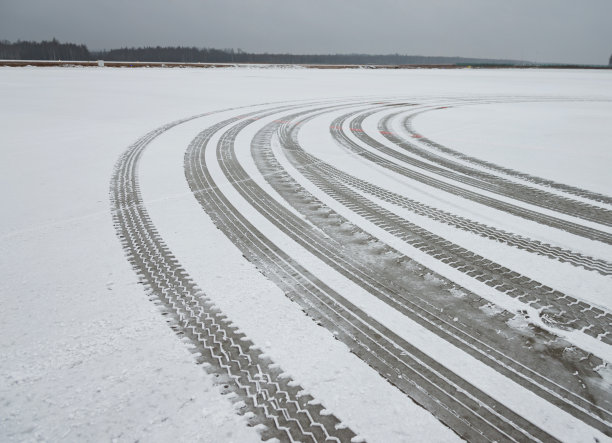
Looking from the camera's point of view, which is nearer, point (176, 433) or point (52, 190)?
point (176, 433)

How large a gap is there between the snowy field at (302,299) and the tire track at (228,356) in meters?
0.01

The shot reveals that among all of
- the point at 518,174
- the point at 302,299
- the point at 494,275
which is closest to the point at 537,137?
the point at 518,174

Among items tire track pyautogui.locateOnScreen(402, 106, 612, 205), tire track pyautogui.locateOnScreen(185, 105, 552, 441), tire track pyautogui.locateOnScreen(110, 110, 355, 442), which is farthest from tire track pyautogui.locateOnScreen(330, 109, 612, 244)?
tire track pyautogui.locateOnScreen(110, 110, 355, 442)

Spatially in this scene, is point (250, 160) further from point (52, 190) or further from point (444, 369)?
point (444, 369)

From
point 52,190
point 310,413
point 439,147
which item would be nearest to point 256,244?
point 310,413

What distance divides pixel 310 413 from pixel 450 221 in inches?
138

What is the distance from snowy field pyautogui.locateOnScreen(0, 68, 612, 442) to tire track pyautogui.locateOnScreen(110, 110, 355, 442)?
1cm

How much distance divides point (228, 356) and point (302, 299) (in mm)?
852

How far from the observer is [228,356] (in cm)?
270

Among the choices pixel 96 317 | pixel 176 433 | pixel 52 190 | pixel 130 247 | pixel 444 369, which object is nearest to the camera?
pixel 176 433

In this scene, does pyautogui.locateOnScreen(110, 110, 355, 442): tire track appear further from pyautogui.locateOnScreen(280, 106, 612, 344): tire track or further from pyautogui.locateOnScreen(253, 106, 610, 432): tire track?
pyautogui.locateOnScreen(280, 106, 612, 344): tire track

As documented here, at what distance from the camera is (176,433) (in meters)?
2.14

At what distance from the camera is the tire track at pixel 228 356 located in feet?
7.28

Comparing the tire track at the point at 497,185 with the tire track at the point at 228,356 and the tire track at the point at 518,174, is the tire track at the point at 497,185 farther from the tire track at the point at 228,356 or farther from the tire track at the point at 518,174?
the tire track at the point at 228,356
